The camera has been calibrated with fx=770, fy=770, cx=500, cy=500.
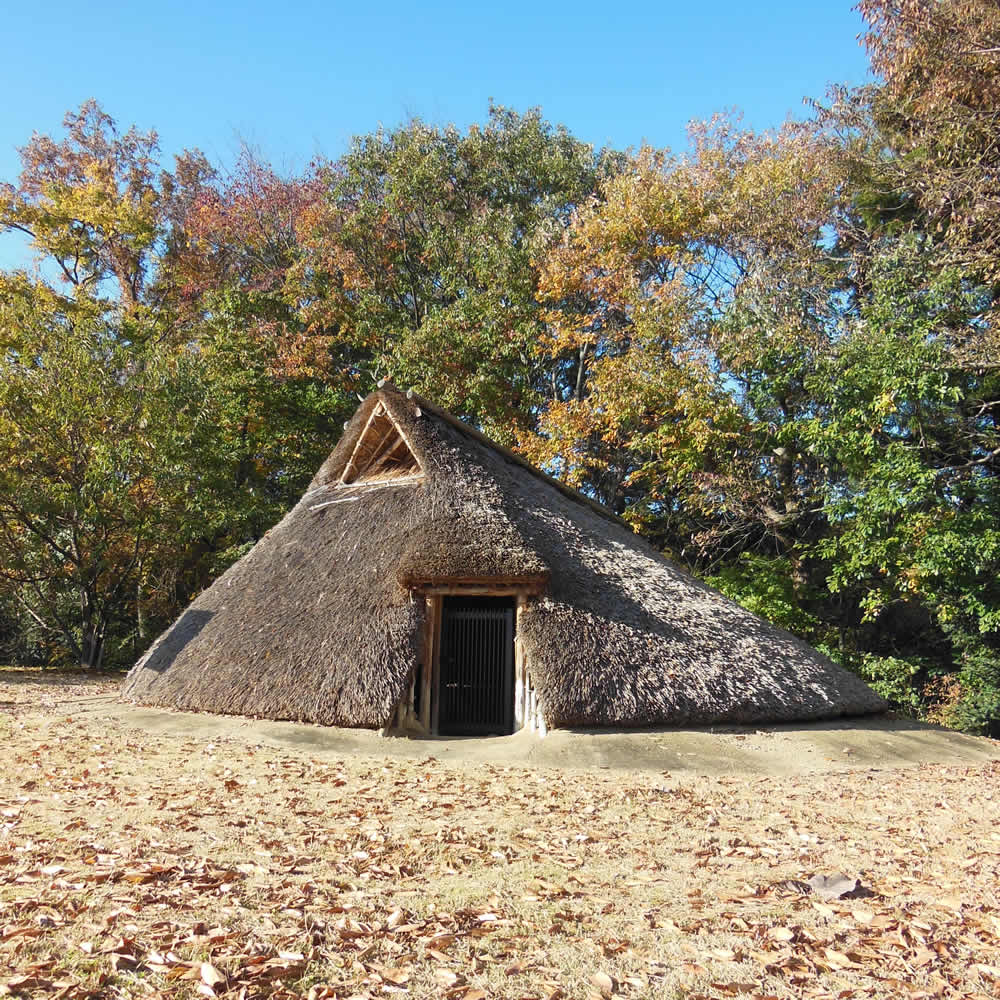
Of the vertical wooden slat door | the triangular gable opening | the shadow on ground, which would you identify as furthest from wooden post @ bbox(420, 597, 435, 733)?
the triangular gable opening

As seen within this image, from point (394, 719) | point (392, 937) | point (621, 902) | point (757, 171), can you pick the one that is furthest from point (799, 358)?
point (392, 937)

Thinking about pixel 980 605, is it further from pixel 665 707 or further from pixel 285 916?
pixel 285 916

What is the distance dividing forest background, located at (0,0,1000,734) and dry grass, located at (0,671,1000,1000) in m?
9.57

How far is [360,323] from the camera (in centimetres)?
2545

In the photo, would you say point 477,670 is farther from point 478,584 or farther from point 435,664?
point 478,584

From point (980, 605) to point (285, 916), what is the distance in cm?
1529

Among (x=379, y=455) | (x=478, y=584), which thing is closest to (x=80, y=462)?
(x=379, y=455)

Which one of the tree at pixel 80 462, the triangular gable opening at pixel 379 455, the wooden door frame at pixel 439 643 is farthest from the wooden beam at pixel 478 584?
the tree at pixel 80 462

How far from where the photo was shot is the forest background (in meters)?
15.6

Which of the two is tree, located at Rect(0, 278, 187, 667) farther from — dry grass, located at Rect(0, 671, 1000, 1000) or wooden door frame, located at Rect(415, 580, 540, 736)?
dry grass, located at Rect(0, 671, 1000, 1000)

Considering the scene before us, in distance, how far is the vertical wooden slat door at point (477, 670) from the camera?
1234cm

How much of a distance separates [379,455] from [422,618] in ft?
17.8

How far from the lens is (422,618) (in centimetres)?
1114

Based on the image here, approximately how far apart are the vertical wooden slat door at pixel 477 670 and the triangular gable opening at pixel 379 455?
3631mm
